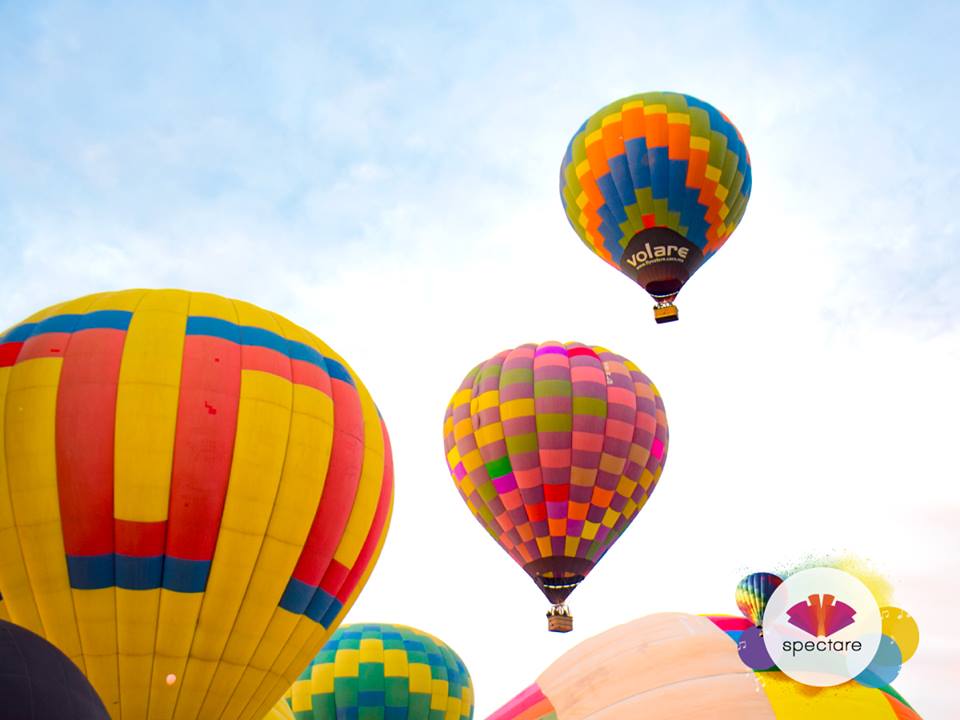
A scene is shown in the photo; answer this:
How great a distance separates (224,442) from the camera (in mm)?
8555

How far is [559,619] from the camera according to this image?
686 inches

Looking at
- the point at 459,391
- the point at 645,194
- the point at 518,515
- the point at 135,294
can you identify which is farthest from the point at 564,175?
the point at 135,294

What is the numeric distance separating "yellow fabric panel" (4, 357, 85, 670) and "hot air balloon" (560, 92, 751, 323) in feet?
37.2

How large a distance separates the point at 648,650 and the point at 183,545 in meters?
5.37

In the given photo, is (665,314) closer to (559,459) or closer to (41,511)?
(559,459)

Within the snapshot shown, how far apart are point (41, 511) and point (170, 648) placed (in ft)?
5.08

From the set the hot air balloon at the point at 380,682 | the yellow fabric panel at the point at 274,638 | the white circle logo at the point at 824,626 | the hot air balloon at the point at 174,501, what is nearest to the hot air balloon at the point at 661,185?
the hot air balloon at the point at 380,682

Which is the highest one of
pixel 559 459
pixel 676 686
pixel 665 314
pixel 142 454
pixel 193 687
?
pixel 665 314

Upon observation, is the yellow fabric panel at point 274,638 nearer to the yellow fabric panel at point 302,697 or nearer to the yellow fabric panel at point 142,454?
the yellow fabric panel at point 142,454

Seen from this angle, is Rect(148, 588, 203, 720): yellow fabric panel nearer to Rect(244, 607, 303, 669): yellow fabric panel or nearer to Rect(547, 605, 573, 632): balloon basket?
Rect(244, 607, 303, 669): yellow fabric panel

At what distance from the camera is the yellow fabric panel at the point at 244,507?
27.3ft

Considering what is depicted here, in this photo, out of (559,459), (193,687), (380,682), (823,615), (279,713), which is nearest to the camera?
(823,615)

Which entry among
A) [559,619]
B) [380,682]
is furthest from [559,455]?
[380,682]

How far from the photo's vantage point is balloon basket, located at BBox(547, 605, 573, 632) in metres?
17.4
